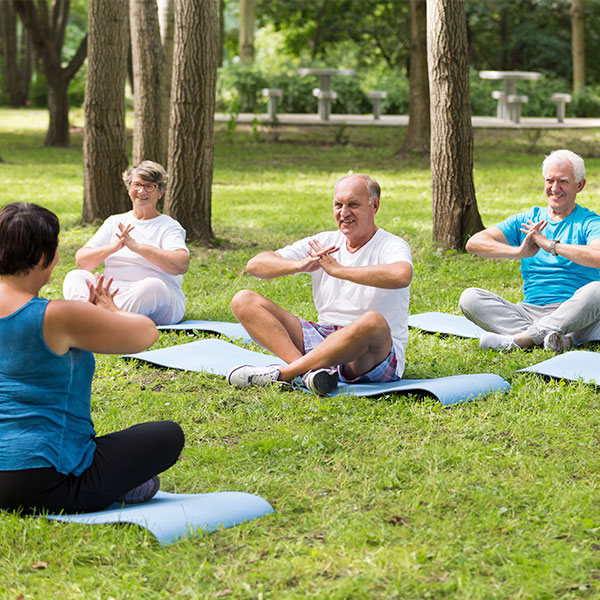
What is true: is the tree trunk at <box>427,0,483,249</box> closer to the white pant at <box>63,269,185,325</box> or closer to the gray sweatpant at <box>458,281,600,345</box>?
the gray sweatpant at <box>458,281,600,345</box>

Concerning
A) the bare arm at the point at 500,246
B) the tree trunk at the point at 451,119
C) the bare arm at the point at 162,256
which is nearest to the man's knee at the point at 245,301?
the bare arm at the point at 162,256

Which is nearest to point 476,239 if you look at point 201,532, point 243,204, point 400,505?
point 400,505

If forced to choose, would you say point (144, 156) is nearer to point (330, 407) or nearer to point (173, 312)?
point (173, 312)

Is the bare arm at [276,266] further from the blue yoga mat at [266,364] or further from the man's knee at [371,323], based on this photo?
the blue yoga mat at [266,364]

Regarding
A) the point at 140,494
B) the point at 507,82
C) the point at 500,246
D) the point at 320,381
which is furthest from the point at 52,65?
the point at 140,494

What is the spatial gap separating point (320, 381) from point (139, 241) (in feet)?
6.75

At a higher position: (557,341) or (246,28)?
(246,28)

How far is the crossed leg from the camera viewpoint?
16.8 feet

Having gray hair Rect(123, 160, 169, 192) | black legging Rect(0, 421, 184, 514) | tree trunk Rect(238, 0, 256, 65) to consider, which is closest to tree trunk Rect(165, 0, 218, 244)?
gray hair Rect(123, 160, 169, 192)

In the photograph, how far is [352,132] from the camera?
20.8 metres

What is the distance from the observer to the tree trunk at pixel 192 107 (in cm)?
Result: 953

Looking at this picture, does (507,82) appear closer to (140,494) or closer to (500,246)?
(500,246)

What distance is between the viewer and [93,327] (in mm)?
3330

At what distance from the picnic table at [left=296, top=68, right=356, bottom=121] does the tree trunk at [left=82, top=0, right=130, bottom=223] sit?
1114cm
